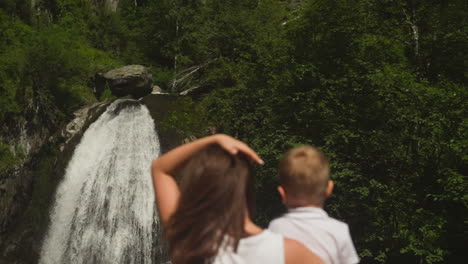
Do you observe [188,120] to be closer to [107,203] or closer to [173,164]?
[107,203]

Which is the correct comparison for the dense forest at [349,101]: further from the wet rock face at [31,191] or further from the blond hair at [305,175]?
the blond hair at [305,175]

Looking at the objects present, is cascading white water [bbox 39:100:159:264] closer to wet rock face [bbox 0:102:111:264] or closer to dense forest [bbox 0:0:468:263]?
wet rock face [bbox 0:102:111:264]

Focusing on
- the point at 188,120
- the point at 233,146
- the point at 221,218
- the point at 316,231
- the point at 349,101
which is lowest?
the point at 188,120

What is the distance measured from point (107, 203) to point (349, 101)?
8.37 meters

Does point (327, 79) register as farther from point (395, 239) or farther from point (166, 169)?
point (166, 169)

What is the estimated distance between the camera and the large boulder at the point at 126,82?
1969cm

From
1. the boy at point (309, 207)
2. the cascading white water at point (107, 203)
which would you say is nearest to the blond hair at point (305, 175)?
the boy at point (309, 207)

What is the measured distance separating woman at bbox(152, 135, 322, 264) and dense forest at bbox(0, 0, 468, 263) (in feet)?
26.9

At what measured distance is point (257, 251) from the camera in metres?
1.18

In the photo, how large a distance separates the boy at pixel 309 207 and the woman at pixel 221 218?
0.13 m

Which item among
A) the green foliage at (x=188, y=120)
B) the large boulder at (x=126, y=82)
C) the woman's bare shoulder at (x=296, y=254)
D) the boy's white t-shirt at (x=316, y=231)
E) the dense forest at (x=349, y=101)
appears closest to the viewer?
the woman's bare shoulder at (x=296, y=254)

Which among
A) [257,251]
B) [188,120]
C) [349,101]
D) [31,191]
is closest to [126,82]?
[188,120]

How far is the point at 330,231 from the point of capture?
4.34ft

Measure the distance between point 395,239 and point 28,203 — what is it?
39.7 feet
